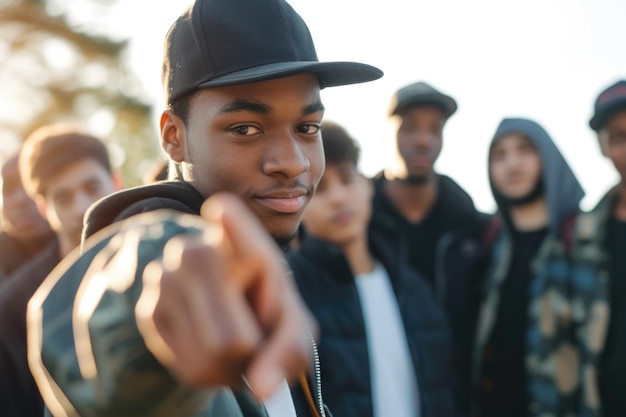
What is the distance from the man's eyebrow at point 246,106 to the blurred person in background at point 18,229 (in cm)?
296

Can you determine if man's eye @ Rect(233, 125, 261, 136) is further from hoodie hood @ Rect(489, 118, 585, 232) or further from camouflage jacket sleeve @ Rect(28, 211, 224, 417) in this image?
hoodie hood @ Rect(489, 118, 585, 232)

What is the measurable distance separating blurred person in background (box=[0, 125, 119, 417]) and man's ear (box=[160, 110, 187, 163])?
185 centimetres

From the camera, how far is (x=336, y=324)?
3510mm

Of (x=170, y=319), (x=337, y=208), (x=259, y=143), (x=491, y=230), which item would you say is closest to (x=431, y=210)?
(x=491, y=230)

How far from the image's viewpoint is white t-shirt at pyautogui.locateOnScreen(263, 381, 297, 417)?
1753 mm

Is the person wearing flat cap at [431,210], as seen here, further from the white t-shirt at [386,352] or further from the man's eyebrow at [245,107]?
the man's eyebrow at [245,107]

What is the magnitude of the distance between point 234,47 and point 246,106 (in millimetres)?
143

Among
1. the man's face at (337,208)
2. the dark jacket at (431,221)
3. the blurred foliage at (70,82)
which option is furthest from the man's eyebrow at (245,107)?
the blurred foliage at (70,82)

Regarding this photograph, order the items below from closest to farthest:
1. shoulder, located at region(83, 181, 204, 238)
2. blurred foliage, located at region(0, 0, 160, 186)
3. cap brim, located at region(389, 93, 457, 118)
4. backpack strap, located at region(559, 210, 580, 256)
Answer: shoulder, located at region(83, 181, 204, 238)
backpack strap, located at region(559, 210, 580, 256)
cap brim, located at region(389, 93, 457, 118)
blurred foliage, located at region(0, 0, 160, 186)

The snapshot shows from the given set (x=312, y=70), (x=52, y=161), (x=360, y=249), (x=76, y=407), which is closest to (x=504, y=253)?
(x=360, y=249)

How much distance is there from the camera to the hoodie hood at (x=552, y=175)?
4238 millimetres

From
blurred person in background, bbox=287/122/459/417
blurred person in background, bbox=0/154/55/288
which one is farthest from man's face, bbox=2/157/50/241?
blurred person in background, bbox=287/122/459/417

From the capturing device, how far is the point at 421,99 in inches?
195

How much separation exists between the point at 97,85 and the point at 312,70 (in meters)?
19.2
